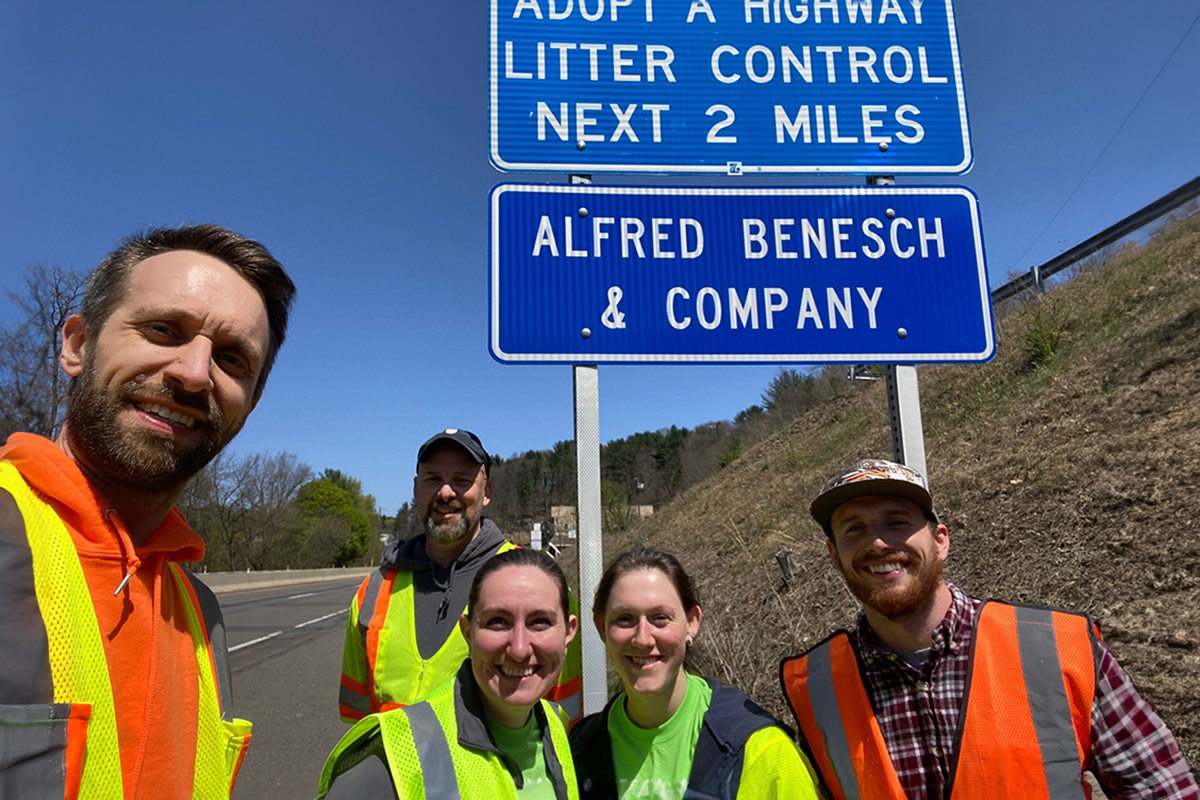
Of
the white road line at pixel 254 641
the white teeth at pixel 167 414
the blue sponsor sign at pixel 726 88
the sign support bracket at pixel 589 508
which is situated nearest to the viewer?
the white teeth at pixel 167 414

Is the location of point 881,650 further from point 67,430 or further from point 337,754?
point 67,430

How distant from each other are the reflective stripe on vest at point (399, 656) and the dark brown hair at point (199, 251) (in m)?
1.18

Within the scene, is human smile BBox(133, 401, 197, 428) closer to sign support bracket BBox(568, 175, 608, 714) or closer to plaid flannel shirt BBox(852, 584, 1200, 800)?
sign support bracket BBox(568, 175, 608, 714)

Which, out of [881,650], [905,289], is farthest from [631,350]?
[881,650]

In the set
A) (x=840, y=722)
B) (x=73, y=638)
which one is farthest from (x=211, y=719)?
(x=840, y=722)

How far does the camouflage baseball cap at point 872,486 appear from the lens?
6.37 ft

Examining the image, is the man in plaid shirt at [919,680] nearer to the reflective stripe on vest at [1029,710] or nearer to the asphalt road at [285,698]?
→ the reflective stripe on vest at [1029,710]

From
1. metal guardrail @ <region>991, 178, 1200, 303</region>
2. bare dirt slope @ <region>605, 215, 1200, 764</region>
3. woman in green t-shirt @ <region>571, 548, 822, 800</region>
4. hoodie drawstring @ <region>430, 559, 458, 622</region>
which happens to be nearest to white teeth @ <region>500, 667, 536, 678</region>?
woman in green t-shirt @ <region>571, 548, 822, 800</region>

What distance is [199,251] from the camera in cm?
152

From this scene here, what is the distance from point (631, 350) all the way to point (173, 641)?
1570mm

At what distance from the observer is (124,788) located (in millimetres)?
1147

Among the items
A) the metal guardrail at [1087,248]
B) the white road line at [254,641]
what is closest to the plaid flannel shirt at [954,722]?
the white road line at [254,641]

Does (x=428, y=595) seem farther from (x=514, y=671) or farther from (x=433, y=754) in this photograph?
(x=433, y=754)

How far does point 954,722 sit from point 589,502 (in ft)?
4.21
